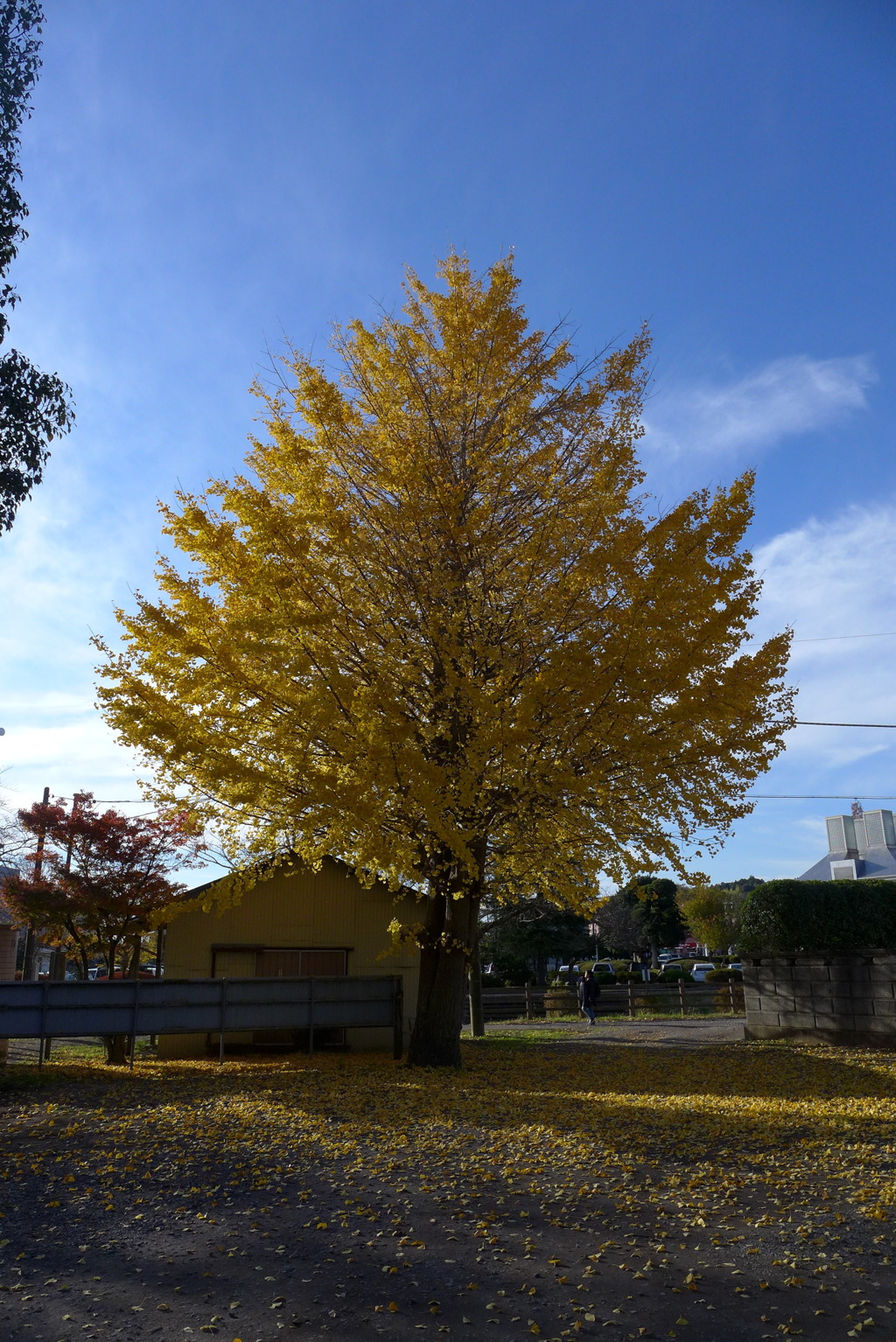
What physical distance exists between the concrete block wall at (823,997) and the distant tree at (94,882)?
9918mm

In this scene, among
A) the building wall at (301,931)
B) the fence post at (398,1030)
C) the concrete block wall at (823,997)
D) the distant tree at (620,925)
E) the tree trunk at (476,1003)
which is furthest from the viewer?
the distant tree at (620,925)

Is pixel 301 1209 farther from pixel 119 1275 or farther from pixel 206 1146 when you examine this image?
pixel 206 1146

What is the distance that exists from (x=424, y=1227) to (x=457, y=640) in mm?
5658

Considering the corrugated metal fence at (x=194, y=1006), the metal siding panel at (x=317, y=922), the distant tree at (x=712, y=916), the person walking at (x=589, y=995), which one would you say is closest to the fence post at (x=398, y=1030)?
the corrugated metal fence at (x=194, y=1006)

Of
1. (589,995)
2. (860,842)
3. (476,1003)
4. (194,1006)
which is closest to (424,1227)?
(194,1006)

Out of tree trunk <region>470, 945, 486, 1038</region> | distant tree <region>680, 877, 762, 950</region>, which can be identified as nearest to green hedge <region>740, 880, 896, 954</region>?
tree trunk <region>470, 945, 486, 1038</region>

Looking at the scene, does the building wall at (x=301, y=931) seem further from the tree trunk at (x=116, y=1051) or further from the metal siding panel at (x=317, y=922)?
the tree trunk at (x=116, y=1051)

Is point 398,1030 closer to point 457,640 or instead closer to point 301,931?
point 301,931

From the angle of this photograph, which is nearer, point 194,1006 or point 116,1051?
point 194,1006

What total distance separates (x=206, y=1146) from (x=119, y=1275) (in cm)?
275

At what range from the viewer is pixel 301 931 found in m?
17.0

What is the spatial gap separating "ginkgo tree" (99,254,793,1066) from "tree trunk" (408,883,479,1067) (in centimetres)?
58

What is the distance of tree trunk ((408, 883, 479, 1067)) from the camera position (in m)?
12.0

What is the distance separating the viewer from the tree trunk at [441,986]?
11953 millimetres
